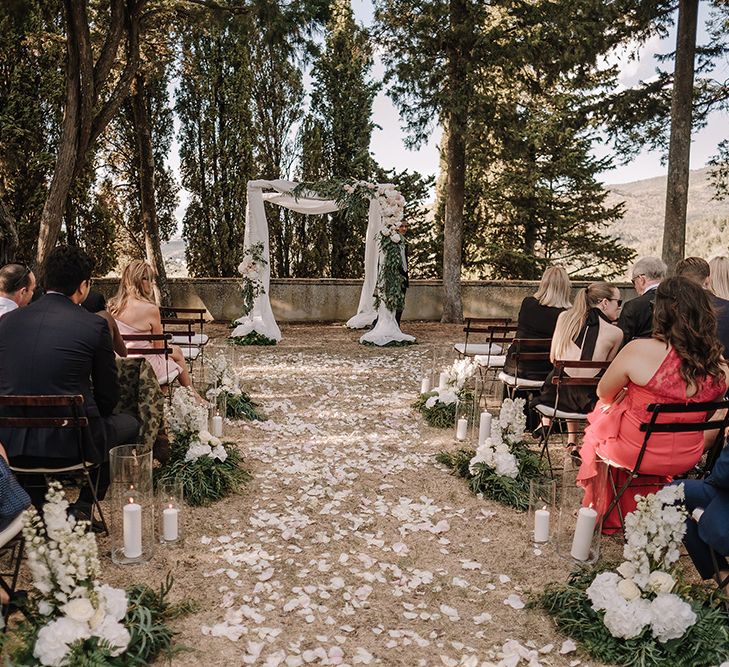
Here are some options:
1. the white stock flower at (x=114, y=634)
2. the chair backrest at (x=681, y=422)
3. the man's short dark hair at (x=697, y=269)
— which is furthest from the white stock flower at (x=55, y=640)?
the man's short dark hair at (x=697, y=269)

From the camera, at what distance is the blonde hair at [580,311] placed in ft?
15.2

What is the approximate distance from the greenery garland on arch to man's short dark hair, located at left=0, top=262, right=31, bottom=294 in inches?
261

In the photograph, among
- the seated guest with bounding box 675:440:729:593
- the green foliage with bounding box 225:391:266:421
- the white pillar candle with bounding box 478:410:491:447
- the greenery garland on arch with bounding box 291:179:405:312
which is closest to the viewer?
the seated guest with bounding box 675:440:729:593

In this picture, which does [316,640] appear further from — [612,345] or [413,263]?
[413,263]

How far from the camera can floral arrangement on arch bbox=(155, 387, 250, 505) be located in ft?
13.9

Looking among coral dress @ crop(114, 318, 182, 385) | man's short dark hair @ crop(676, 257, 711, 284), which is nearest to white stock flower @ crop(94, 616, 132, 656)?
coral dress @ crop(114, 318, 182, 385)

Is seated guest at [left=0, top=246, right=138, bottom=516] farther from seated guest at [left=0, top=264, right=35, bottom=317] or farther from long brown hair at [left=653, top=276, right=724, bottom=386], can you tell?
long brown hair at [left=653, top=276, right=724, bottom=386]

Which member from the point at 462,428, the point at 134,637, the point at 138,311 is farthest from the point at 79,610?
the point at 462,428

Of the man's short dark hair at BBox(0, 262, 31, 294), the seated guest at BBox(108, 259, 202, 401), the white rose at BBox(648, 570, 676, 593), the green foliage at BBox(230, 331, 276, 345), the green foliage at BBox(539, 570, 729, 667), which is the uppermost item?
the man's short dark hair at BBox(0, 262, 31, 294)

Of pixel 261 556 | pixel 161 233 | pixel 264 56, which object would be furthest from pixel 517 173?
pixel 261 556

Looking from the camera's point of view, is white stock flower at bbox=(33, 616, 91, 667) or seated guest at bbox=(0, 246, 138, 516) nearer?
white stock flower at bbox=(33, 616, 91, 667)

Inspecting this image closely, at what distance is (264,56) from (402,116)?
11.2 ft

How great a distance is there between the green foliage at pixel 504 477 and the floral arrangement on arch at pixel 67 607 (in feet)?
8.65

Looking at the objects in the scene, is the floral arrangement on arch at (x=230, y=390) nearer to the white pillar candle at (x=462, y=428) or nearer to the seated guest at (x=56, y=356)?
the white pillar candle at (x=462, y=428)
